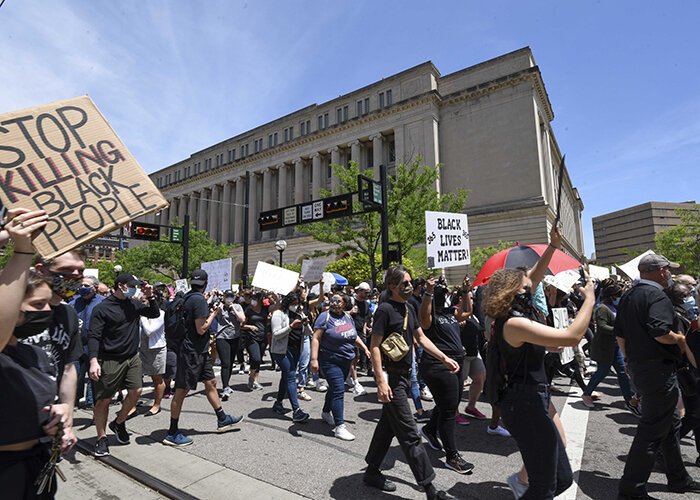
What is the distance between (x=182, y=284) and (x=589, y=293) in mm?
11076

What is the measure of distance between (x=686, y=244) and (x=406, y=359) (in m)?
43.3

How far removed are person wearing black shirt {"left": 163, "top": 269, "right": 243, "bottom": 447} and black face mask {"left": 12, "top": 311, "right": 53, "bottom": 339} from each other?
316 centimetres

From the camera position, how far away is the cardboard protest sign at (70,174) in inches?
94.1

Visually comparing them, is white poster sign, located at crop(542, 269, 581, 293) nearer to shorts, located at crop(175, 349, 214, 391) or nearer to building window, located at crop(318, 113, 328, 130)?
shorts, located at crop(175, 349, 214, 391)

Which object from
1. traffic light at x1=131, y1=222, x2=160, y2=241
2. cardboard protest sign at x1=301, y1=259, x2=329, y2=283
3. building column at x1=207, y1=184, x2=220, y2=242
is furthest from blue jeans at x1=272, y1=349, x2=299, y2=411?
building column at x1=207, y1=184, x2=220, y2=242

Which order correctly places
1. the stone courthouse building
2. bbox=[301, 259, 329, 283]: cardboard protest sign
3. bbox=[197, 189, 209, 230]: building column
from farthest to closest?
1. bbox=[197, 189, 209, 230]: building column
2. the stone courthouse building
3. bbox=[301, 259, 329, 283]: cardboard protest sign

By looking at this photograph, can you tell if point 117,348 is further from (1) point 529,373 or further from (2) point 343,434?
(1) point 529,373

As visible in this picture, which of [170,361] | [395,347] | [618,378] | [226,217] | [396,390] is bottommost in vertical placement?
[618,378]

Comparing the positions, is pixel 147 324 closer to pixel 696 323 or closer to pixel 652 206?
pixel 696 323

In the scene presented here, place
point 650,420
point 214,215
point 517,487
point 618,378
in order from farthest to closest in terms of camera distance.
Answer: point 214,215 → point 618,378 → point 650,420 → point 517,487

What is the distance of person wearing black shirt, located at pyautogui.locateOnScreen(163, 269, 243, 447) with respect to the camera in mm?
5207

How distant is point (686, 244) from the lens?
36375 mm

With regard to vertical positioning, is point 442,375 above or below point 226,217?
below

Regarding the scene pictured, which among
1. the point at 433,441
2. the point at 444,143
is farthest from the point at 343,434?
the point at 444,143
